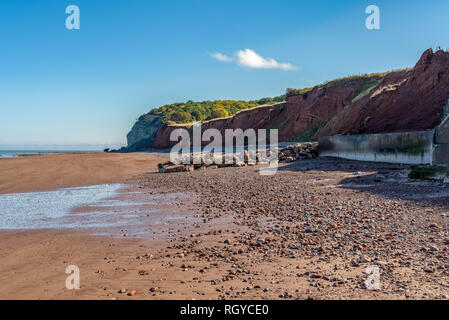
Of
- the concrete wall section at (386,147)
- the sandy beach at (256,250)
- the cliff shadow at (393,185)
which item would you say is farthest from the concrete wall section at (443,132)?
the sandy beach at (256,250)

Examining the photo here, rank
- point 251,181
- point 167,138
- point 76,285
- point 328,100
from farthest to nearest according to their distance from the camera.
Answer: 1. point 167,138
2. point 328,100
3. point 251,181
4. point 76,285

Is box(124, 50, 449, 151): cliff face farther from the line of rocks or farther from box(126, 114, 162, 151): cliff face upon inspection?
box(126, 114, 162, 151): cliff face

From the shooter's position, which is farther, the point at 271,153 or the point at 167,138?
the point at 167,138

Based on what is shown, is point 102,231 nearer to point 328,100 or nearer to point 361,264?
point 361,264

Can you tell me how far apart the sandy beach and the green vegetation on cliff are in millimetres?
62077

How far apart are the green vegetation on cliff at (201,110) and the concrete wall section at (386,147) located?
52061mm

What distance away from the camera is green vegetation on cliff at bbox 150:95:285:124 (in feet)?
260

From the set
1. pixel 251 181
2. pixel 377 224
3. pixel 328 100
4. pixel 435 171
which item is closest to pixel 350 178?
→ pixel 435 171

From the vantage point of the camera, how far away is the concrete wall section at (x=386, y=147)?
12438 millimetres

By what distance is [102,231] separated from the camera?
22.1 feet

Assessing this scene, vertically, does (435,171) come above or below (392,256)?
above

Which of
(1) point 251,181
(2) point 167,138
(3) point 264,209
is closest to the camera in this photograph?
(3) point 264,209

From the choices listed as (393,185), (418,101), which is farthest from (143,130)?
(393,185)

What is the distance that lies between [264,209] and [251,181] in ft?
17.2
